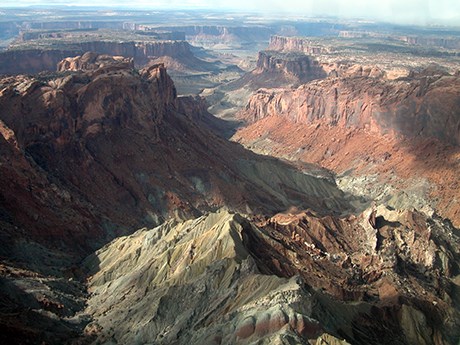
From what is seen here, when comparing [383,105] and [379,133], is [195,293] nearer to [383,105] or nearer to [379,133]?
[379,133]

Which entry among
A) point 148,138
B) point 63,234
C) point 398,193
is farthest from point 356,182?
point 63,234

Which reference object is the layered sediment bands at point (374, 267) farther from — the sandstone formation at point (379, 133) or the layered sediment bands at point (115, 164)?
the sandstone formation at point (379, 133)

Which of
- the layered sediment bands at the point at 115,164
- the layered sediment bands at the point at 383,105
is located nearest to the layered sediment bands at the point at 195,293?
the layered sediment bands at the point at 115,164

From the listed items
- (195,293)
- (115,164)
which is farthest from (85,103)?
(195,293)

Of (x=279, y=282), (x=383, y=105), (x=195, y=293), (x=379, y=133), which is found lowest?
(x=379, y=133)

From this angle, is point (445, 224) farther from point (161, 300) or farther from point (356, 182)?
point (161, 300)

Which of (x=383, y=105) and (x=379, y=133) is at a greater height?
(x=383, y=105)
